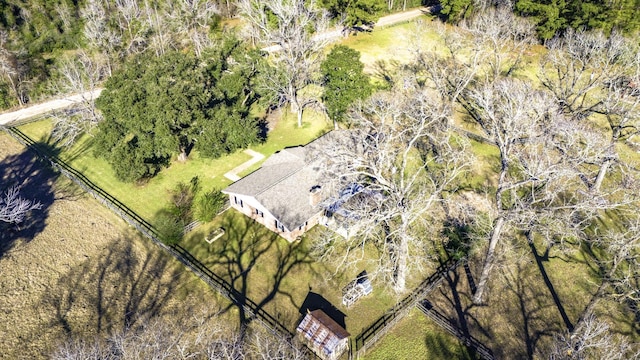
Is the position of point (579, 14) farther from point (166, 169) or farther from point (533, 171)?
point (166, 169)

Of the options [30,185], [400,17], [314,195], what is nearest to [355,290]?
[314,195]

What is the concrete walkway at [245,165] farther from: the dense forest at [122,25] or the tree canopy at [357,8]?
the tree canopy at [357,8]

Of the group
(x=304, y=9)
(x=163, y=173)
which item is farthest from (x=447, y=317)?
(x=304, y=9)

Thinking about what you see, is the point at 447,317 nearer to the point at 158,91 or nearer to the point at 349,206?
the point at 349,206

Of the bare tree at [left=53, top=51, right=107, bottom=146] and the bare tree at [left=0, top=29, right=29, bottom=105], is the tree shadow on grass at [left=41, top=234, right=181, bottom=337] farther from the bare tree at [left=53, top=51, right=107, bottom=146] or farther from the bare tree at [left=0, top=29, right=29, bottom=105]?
the bare tree at [left=0, top=29, right=29, bottom=105]

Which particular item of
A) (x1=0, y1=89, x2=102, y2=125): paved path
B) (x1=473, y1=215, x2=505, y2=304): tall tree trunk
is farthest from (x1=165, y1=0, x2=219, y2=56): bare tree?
(x1=473, y1=215, x2=505, y2=304): tall tree trunk
